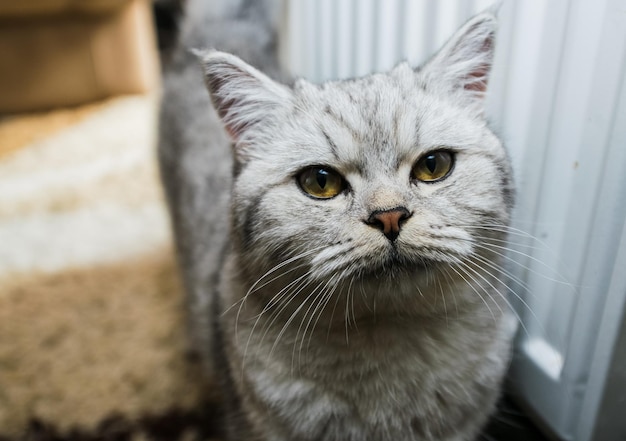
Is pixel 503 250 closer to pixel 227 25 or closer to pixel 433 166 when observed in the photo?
pixel 433 166

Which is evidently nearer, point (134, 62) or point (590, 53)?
point (590, 53)

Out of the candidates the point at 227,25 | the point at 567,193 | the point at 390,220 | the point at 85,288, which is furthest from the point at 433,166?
the point at 85,288

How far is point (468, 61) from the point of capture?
80 cm

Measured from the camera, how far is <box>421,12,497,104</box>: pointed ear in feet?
2.52

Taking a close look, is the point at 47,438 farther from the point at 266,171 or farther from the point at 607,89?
the point at 607,89

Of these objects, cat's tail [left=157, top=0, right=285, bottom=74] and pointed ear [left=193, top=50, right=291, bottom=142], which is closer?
pointed ear [left=193, top=50, right=291, bottom=142]

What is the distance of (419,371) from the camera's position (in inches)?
30.2

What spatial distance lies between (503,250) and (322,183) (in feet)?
0.91

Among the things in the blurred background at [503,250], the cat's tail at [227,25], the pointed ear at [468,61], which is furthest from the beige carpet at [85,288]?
the pointed ear at [468,61]

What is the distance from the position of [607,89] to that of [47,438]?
1098mm

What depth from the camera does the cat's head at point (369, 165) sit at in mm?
654

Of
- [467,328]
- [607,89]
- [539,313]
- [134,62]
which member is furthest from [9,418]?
[134,62]

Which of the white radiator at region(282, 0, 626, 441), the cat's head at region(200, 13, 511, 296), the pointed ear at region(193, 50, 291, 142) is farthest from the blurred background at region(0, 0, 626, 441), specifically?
the pointed ear at region(193, 50, 291, 142)

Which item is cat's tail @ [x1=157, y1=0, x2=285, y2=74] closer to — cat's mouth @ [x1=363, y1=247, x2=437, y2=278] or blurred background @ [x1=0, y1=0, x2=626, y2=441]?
blurred background @ [x1=0, y1=0, x2=626, y2=441]
